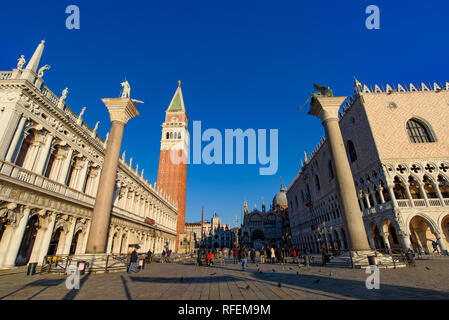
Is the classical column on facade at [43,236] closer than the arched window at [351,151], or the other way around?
the classical column on facade at [43,236]

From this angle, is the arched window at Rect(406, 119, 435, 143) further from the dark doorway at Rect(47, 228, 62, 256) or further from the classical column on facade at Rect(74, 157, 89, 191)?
the dark doorway at Rect(47, 228, 62, 256)

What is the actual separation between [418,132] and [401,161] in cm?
583

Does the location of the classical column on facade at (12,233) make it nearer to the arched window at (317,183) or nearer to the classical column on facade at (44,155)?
the classical column on facade at (44,155)

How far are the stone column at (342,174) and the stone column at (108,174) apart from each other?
1353 centimetres

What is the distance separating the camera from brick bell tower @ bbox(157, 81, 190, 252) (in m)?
57.7

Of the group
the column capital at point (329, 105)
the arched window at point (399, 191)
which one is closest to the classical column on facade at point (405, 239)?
the arched window at point (399, 191)

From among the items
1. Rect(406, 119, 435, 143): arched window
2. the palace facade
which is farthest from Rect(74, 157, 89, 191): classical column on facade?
the palace facade

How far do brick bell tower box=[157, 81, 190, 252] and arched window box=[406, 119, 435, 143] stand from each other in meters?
49.0

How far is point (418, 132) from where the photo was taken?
27.7 metres

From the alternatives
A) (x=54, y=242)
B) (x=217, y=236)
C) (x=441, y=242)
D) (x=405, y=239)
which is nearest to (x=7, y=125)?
(x=54, y=242)

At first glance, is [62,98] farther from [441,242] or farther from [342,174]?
[441,242]

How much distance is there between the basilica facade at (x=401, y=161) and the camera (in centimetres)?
2395
